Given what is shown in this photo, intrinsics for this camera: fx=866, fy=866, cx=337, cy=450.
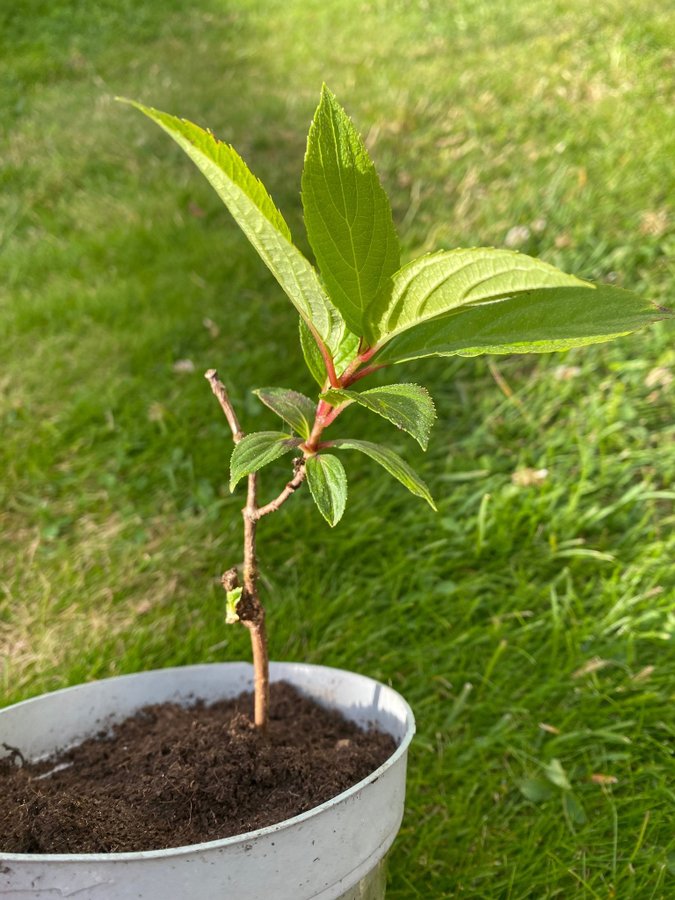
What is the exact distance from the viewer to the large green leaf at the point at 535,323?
0.82 m

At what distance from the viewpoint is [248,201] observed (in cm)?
80

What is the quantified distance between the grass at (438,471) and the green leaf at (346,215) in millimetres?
1031

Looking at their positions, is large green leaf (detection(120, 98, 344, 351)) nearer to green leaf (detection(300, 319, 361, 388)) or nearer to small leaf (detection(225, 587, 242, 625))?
green leaf (detection(300, 319, 361, 388))

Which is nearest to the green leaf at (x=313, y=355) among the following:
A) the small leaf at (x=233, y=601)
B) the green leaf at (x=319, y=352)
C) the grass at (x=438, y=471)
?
the green leaf at (x=319, y=352)

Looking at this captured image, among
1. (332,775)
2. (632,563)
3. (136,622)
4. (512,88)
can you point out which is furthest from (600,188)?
(332,775)

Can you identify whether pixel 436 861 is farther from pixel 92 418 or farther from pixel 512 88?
pixel 512 88

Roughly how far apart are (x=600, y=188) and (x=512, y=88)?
3.21 feet

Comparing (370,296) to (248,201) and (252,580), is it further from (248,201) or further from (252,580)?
(252,580)

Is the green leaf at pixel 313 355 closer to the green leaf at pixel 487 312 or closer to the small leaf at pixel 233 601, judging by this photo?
the green leaf at pixel 487 312

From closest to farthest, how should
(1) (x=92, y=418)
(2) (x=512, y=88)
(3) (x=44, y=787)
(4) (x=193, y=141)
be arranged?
(4) (x=193, y=141) < (3) (x=44, y=787) < (1) (x=92, y=418) < (2) (x=512, y=88)

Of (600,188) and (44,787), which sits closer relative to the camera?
(44,787)

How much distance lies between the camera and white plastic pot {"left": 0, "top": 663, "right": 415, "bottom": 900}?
80 cm

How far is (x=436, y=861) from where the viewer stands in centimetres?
145

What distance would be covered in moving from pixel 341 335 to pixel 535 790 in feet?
3.35
